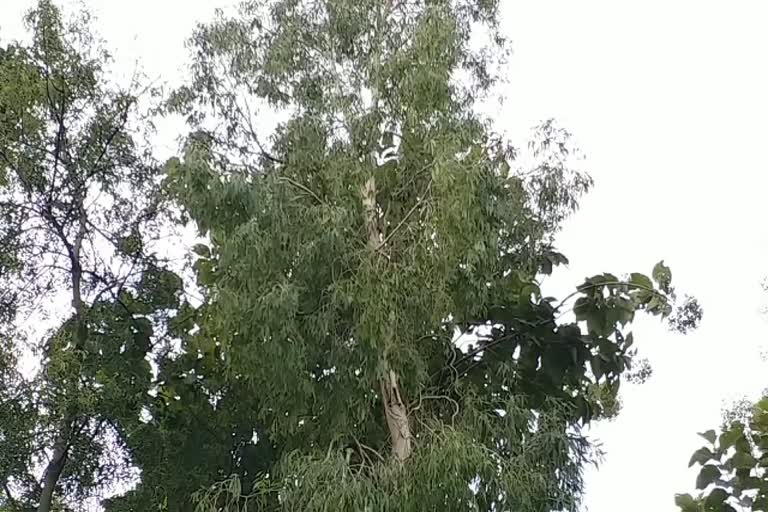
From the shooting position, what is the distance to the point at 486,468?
4.43 meters

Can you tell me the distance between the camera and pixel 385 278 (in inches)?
191

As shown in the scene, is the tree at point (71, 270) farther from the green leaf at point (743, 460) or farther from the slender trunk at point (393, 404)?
the green leaf at point (743, 460)

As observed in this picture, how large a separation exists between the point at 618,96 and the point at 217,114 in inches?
140

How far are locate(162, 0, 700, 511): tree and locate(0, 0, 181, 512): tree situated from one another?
0.45 meters

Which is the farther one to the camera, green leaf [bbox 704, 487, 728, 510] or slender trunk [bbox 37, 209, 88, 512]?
slender trunk [bbox 37, 209, 88, 512]

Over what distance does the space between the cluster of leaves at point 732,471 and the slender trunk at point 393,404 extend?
1.93 m

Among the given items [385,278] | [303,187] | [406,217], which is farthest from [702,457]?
[303,187]

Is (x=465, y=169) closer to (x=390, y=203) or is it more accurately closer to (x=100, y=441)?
(x=390, y=203)

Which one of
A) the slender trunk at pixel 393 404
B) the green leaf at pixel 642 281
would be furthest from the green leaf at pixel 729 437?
the green leaf at pixel 642 281

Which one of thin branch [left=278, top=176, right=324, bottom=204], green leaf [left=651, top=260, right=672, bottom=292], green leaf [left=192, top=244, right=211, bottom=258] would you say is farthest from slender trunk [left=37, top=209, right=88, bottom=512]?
green leaf [left=651, top=260, right=672, bottom=292]

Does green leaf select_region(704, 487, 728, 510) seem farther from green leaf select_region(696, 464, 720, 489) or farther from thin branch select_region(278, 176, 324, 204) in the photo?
thin branch select_region(278, 176, 324, 204)

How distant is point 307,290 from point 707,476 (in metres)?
2.49

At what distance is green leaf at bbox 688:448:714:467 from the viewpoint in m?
3.05

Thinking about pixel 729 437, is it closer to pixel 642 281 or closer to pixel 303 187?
pixel 642 281
